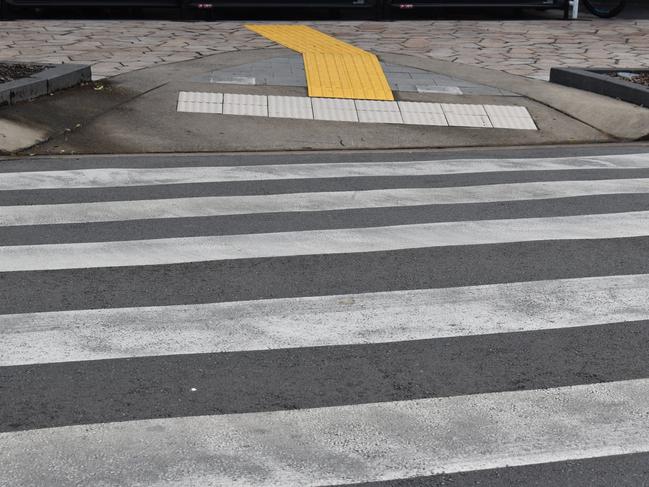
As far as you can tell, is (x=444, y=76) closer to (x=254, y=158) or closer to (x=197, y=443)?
(x=254, y=158)

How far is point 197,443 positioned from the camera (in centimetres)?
437

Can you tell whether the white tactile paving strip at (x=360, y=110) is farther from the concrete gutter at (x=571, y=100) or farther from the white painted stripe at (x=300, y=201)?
the white painted stripe at (x=300, y=201)

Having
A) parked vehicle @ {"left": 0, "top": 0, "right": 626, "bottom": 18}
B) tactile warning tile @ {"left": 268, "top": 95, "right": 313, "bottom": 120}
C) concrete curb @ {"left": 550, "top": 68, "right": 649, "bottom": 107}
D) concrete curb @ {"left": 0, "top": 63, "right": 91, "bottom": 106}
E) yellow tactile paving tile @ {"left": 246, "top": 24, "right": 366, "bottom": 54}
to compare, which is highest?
parked vehicle @ {"left": 0, "top": 0, "right": 626, "bottom": 18}

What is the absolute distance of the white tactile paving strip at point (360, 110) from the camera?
11781 mm

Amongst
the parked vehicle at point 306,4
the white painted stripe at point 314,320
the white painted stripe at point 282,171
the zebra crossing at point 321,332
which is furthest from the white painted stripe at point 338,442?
the parked vehicle at point 306,4

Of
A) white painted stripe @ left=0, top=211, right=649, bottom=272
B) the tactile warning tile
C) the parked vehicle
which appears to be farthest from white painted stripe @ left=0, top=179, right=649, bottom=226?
the parked vehicle

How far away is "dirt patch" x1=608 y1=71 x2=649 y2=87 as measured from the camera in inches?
515

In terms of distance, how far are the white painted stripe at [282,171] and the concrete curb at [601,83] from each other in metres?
2.17

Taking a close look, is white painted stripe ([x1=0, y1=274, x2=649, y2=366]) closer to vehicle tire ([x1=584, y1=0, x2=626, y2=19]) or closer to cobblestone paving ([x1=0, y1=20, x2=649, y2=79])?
cobblestone paving ([x1=0, y1=20, x2=649, y2=79])

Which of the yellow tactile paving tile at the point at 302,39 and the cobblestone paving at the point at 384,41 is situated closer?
the cobblestone paving at the point at 384,41

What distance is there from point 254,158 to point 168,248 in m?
3.31

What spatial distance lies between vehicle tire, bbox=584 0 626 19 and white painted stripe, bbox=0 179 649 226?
520 inches

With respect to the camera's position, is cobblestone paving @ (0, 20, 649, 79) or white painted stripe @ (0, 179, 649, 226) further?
cobblestone paving @ (0, 20, 649, 79)

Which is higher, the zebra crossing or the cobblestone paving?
the cobblestone paving
